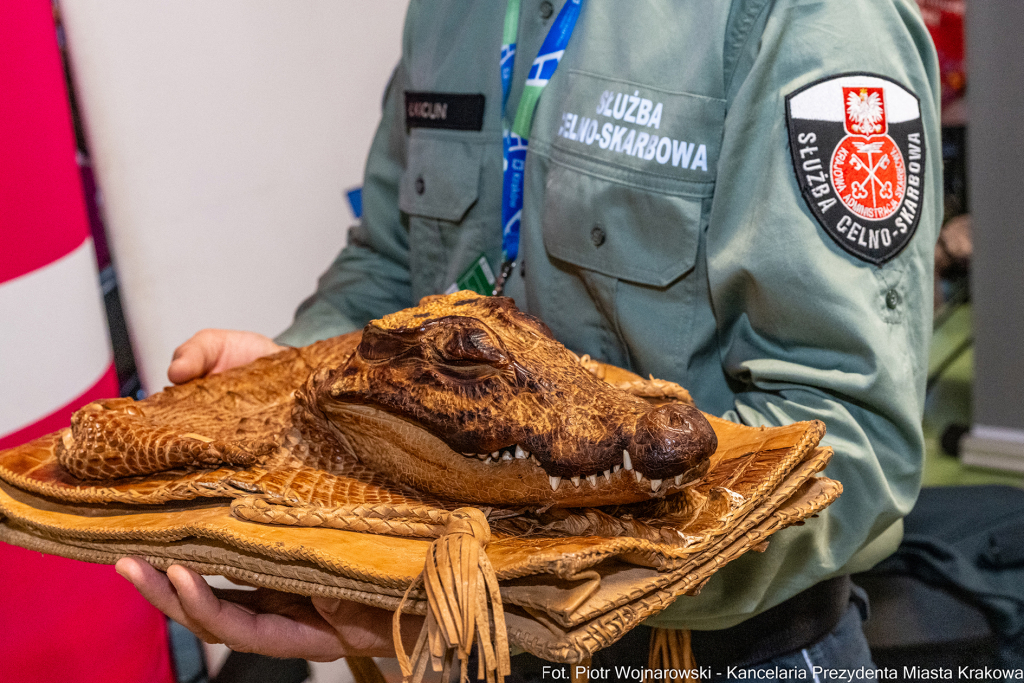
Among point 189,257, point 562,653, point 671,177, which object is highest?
point 671,177

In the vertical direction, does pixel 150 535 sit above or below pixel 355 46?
below

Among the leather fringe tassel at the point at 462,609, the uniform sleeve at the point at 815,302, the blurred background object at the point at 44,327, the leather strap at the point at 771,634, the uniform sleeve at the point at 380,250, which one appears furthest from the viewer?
the uniform sleeve at the point at 380,250

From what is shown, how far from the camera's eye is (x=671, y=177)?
0.93 m

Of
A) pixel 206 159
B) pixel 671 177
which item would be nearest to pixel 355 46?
pixel 206 159

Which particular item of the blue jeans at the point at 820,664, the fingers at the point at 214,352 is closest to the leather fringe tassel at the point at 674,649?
the blue jeans at the point at 820,664

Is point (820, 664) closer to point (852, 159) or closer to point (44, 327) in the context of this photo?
point (852, 159)

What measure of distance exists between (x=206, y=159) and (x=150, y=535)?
1.01 meters

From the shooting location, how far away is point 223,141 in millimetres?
1562

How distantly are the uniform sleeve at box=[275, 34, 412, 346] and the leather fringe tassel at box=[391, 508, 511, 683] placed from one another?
838 mm

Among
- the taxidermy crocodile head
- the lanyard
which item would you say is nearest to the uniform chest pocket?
the lanyard

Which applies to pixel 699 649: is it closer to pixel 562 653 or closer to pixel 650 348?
pixel 650 348

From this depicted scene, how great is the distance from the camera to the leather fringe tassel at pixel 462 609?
22.2 inches

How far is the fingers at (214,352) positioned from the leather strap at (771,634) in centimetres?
73

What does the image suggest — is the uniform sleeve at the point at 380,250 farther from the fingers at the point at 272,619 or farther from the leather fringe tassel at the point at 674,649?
the leather fringe tassel at the point at 674,649
